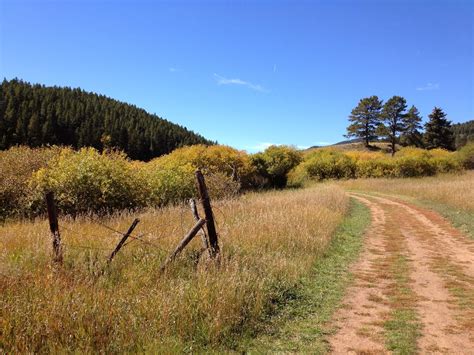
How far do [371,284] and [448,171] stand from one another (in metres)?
46.6

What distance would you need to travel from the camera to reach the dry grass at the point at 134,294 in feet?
14.7

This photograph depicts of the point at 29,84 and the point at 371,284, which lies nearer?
the point at 371,284

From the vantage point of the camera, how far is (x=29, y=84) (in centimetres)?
12738

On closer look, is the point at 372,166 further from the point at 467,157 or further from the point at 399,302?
the point at 399,302

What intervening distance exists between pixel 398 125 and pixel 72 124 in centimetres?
7872

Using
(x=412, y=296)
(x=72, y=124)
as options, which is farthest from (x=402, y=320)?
(x=72, y=124)

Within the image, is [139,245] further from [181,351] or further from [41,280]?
[181,351]

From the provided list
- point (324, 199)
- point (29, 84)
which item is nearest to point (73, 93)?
point (29, 84)

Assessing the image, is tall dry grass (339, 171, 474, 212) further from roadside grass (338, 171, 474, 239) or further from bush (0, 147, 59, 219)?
bush (0, 147, 59, 219)

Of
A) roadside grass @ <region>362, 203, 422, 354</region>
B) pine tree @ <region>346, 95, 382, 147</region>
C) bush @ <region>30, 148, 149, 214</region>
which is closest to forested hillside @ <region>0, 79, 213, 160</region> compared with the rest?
pine tree @ <region>346, 95, 382, 147</region>

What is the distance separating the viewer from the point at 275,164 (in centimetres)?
4316

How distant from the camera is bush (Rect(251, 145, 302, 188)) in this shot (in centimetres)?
4294

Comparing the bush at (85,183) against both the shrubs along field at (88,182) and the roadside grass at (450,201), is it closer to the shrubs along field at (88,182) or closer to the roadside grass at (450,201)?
the shrubs along field at (88,182)

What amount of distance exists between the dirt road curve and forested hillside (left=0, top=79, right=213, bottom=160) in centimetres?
8753
